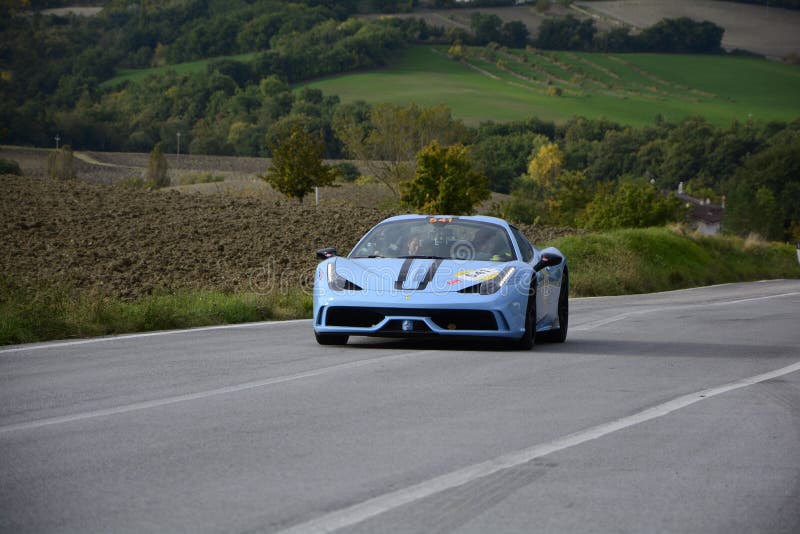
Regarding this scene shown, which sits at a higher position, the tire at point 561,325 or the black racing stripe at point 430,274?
the black racing stripe at point 430,274

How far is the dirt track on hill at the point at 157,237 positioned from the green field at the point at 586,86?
347 ft

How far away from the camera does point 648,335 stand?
16.1m

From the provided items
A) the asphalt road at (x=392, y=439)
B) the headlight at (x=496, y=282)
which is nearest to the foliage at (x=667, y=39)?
the asphalt road at (x=392, y=439)

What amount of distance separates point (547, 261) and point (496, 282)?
1.13 metres

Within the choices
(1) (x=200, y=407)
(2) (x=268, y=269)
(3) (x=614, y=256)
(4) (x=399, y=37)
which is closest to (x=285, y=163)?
(3) (x=614, y=256)

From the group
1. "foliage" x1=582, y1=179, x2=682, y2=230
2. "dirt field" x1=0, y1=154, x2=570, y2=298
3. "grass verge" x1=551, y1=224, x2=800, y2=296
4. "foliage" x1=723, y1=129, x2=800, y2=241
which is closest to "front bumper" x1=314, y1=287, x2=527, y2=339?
"dirt field" x1=0, y1=154, x2=570, y2=298

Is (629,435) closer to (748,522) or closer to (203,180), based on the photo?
(748,522)

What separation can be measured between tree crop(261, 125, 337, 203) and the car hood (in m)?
49.8

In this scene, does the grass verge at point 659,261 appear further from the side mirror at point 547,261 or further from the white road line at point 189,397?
the white road line at point 189,397

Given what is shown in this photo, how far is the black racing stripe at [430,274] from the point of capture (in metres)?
12.5

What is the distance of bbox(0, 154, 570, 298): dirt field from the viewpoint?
24.8 meters

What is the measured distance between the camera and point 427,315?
12422mm

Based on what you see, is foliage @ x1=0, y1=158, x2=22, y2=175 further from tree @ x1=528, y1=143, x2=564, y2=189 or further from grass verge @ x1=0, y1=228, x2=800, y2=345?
tree @ x1=528, y1=143, x2=564, y2=189

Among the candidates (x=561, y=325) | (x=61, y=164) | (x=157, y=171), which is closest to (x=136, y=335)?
(x=561, y=325)
